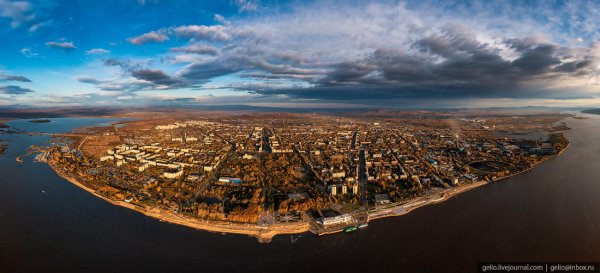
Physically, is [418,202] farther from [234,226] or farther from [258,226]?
[234,226]

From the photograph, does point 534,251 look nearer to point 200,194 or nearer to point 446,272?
point 446,272

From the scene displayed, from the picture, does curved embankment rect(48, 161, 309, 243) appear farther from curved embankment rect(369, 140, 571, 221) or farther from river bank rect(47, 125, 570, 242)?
curved embankment rect(369, 140, 571, 221)

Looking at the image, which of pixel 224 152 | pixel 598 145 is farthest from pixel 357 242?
pixel 598 145

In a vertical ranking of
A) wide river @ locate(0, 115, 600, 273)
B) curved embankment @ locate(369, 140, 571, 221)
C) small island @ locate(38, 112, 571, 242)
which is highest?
small island @ locate(38, 112, 571, 242)

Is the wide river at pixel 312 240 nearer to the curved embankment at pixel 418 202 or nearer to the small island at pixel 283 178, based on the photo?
the curved embankment at pixel 418 202

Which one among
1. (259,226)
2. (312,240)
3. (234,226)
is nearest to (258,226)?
(259,226)

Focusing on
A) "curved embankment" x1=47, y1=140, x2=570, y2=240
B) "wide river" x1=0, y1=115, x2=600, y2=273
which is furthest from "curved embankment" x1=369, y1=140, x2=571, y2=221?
"wide river" x1=0, y1=115, x2=600, y2=273

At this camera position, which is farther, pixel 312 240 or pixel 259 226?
pixel 259 226

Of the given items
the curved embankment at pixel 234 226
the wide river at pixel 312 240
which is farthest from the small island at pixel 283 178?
the wide river at pixel 312 240
